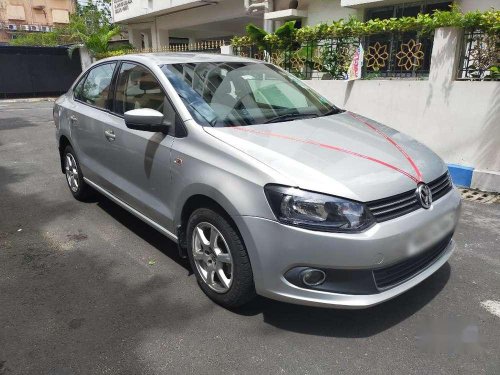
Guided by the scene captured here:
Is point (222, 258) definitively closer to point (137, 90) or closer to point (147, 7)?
point (137, 90)

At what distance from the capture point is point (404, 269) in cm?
263

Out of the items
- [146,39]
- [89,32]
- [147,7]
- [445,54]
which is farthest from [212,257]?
[89,32]

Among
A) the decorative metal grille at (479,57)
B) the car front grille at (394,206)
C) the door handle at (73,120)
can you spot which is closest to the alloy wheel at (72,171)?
the door handle at (73,120)

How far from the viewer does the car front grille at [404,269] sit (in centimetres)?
252

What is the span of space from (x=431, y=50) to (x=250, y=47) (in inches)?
151

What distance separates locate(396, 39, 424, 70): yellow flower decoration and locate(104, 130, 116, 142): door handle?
15.3ft

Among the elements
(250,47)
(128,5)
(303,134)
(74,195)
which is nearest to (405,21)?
(250,47)

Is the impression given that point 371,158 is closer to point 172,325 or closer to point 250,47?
point 172,325

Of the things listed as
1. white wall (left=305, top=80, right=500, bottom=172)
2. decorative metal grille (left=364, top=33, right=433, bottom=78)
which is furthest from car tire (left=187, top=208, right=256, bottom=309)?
decorative metal grille (left=364, top=33, right=433, bottom=78)

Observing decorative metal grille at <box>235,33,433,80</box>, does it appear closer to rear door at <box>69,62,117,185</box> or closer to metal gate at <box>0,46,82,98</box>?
rear door at <box>69,62,117,185</box>

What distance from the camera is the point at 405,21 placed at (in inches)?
244

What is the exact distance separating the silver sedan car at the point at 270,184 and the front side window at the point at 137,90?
1cm

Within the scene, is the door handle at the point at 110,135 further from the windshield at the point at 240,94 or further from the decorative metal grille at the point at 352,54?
the decorative metal grille at the point at 352,54

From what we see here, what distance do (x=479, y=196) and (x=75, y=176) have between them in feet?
16.6
